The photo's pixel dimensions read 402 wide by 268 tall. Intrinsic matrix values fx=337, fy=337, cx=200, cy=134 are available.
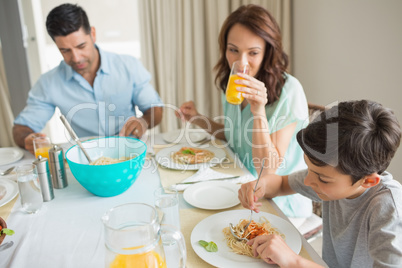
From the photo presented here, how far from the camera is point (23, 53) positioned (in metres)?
3.16

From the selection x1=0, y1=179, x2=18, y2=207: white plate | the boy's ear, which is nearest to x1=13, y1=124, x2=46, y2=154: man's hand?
x1=0, y1=179, x2=18, y2=207: white plate

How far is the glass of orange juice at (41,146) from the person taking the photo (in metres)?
1.42

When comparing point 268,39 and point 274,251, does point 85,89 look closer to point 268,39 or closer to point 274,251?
point 268,39

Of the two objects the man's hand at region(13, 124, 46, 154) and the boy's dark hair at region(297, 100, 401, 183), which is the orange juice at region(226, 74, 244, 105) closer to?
the boy's dark hair at region(297, 100, 401, 183)

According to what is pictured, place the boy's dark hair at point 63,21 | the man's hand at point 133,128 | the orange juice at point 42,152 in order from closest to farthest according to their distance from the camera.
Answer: the orange juice at point 42,152
the man's hand at point 133,128
the boy's dark hair at point 63,21

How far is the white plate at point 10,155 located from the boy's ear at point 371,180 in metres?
1.47

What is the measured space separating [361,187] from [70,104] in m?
1.78

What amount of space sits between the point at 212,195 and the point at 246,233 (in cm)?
28

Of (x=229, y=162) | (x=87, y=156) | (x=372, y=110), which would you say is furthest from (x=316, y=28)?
(x=87, y=156)

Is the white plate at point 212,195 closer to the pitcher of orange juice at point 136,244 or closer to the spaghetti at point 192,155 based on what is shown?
the spaghetti at point 192,155

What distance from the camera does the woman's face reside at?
1.57 metres

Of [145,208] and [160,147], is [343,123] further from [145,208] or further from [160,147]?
[160,147]

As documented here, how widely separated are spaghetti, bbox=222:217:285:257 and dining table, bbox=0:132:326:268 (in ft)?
0.19

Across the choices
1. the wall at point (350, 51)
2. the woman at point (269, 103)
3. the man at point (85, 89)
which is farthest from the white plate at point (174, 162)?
the wall at point (350, 51)
